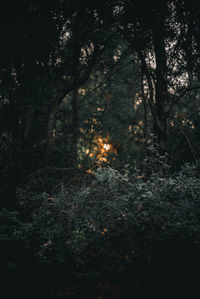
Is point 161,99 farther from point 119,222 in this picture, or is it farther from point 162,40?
point 119,222

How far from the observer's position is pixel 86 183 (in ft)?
22.2

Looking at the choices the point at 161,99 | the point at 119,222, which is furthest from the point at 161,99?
the point at 119,222

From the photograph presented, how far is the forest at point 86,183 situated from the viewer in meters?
5.22

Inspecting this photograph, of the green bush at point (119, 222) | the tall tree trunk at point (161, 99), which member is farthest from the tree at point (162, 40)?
the green bush at point (119, 222)

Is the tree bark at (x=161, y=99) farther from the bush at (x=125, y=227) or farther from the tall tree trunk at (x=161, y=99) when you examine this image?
the bush at (x=125, y=227)

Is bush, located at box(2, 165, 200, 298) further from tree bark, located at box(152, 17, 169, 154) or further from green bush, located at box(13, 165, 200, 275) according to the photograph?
tree bark, located at box(152, 17, 169, 154)

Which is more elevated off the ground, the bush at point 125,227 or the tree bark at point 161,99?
the tree bark at point 161,99

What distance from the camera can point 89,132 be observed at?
10867mm

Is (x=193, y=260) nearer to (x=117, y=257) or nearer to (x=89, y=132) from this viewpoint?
(x=117, y=257)

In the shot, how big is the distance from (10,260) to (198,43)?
7.37 metres

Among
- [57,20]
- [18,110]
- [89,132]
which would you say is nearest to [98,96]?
[89,132]

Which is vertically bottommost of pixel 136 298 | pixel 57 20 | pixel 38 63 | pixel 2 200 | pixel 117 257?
pixel 136 298

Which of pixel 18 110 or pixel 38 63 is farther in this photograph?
pixel 18 110

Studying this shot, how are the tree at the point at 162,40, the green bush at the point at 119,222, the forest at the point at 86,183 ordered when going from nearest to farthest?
1. the green bush at the point at 119,222
2. the forest at the point at 86,183
3. the tree at the point at 162,40
